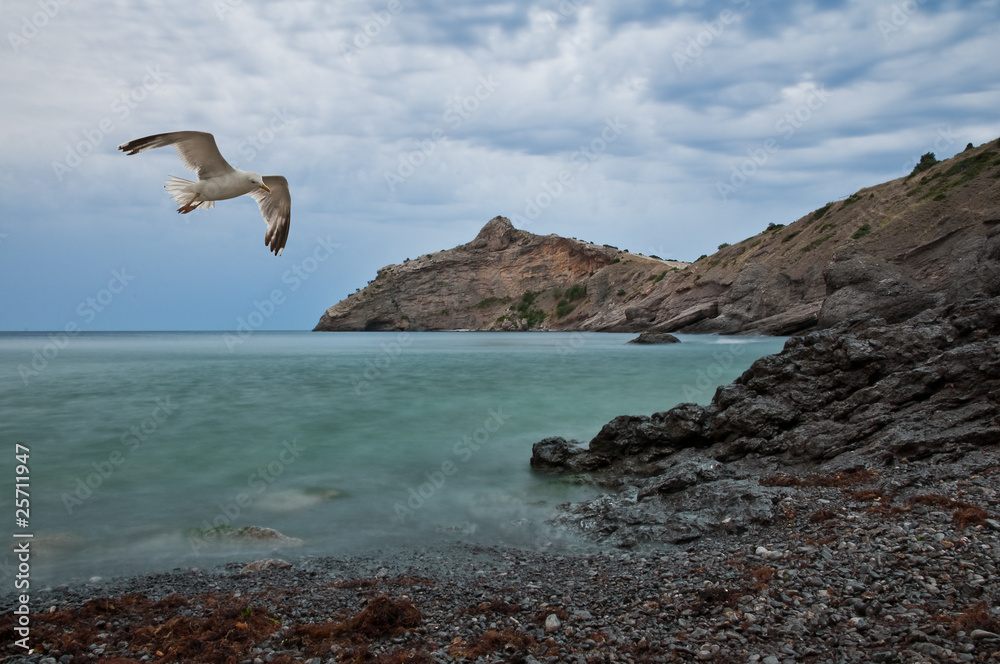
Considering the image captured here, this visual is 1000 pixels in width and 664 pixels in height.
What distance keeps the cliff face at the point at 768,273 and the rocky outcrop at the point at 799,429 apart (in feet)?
41.1

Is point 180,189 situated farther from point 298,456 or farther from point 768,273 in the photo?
point 768,273

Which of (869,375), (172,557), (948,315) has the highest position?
(948,315)

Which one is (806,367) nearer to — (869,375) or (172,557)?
(869,375)

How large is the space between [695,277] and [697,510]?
190 ft

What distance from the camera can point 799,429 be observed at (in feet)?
33.0

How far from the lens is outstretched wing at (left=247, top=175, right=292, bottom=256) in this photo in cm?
970

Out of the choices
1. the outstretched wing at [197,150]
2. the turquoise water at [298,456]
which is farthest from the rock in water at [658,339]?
the outstretched wing at [197,150]

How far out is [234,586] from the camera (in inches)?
253

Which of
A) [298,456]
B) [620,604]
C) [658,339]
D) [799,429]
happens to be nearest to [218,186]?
[298,456]

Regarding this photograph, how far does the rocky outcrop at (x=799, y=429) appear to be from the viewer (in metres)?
8.13

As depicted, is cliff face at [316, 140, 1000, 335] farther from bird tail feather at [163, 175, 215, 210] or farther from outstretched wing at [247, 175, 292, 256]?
bird tail feather at [163, 175, 215, 210]

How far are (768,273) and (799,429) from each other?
45739 millimetres

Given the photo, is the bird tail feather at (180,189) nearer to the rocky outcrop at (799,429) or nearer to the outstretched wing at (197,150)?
the outstretched wing at (197,150)

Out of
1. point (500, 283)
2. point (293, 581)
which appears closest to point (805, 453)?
point (293, 581)
